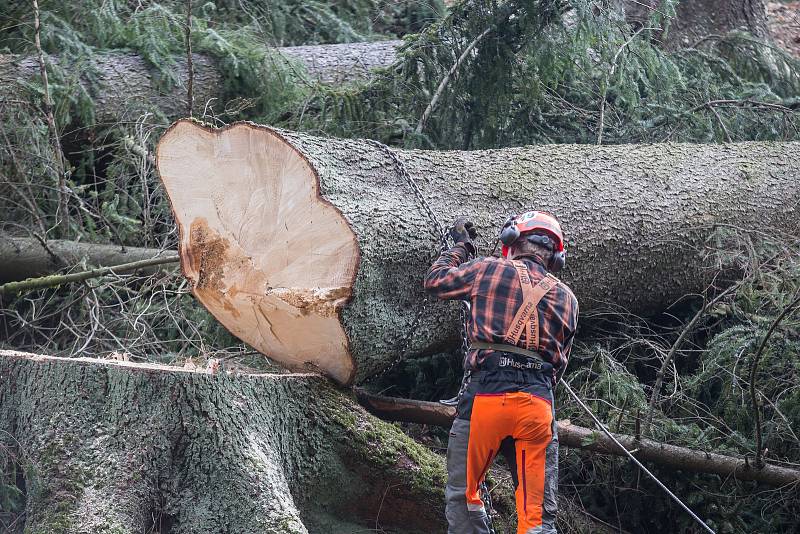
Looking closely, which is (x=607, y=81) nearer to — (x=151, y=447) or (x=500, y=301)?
(x=500, y=301)

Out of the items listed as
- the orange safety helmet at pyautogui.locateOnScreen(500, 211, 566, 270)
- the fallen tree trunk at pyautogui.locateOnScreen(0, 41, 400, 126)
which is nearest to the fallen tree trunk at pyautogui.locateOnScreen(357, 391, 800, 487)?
the orange safety helmet at pyautogui.locateOnScreen(500, 211, 566, 270)

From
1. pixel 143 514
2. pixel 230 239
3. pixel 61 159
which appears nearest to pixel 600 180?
pixel 230 239

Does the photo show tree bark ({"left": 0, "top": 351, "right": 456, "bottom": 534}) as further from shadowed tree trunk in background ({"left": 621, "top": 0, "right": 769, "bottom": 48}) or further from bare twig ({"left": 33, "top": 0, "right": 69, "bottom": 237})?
shadowed tree trunk in background ({"left": 621, "top": 0, "right": 769, "bottom": 48})

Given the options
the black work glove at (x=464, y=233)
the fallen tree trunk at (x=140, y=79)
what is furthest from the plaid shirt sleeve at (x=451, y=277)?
the fallen tree trunk at (x=140, y=79)

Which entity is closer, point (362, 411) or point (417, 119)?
point (362, 411)

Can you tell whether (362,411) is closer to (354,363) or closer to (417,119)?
(354,363)

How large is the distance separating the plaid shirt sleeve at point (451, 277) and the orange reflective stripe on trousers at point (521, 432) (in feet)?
1.51

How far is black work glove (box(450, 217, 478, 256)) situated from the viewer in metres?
4.04

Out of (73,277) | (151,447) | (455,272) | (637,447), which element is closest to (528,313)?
(455,272)

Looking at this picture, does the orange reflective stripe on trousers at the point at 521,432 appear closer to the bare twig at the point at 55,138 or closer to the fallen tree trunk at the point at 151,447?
the fallen tree trunk at the point at 151,447

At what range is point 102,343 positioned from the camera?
562cm

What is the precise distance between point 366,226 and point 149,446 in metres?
1.30

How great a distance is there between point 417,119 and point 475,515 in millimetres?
3128

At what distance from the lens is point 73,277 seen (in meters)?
5.39
